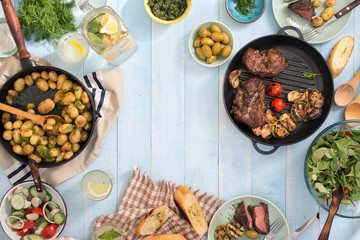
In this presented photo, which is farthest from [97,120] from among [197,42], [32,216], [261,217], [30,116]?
[261,217]

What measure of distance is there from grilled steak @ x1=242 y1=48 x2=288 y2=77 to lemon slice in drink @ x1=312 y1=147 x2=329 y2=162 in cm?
54

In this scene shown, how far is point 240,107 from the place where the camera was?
1.95 meters

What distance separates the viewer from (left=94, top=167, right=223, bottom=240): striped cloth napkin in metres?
A: 2.03

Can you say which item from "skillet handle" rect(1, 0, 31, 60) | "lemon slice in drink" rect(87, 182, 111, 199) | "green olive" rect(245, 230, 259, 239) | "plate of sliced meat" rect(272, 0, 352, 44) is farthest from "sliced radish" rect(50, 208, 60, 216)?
"plate of sliced meat" rect(272, 0, 352, 44)

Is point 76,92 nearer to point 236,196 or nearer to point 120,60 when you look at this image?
point 120,60

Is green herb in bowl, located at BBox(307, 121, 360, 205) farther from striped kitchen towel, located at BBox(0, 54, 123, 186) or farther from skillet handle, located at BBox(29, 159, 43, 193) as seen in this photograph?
skillet handle, located at BBox(29, 159, 43, 193)

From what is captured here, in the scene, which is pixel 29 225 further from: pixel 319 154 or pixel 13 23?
pixel 319 154

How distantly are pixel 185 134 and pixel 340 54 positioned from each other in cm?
117

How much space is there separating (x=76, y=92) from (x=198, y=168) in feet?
3.08

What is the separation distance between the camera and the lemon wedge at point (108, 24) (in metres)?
1.85

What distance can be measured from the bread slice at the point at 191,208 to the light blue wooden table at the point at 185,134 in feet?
0.48

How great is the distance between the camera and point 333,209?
1886 millimetres

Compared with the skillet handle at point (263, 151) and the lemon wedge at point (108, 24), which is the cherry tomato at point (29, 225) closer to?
the lemon wedge at point (108, 24)

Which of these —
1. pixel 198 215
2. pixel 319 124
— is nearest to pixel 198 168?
pixel 198 215
